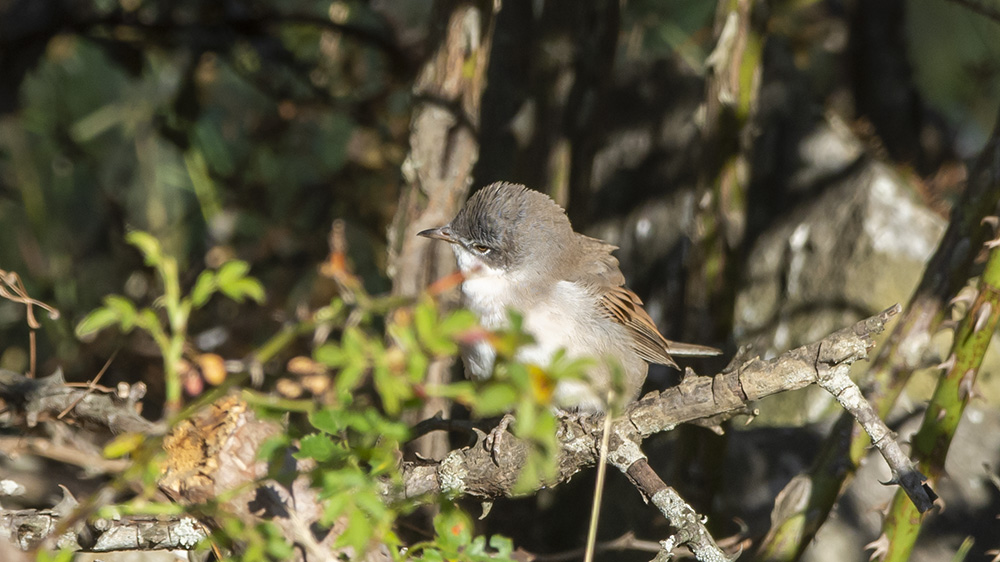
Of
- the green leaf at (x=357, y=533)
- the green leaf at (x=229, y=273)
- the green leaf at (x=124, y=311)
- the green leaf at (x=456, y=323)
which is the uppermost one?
the green leaf at (x=229, y=273)

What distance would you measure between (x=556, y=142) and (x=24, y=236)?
3657 millimetres

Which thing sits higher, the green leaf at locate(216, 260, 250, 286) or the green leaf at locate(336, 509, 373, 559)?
the green leaf at locate(216, 260, 250, 286)

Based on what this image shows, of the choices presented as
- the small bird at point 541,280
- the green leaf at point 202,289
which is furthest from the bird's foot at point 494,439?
the green leaf at point 202,289

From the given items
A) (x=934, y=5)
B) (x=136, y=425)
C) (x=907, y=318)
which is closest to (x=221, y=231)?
(x=136, y=425)

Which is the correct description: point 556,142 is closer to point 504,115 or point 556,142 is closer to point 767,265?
point 504,115

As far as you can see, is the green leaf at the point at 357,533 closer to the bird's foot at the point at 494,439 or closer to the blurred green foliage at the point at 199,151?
the bird's foot at the point at 494,439

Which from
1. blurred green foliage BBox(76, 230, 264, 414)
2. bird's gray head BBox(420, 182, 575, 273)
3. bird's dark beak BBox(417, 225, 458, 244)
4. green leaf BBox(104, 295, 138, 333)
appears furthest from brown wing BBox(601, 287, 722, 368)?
green leaf BBox(104, 295, 138, 333)

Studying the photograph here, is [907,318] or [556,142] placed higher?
[556,142]

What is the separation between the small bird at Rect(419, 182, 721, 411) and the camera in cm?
362

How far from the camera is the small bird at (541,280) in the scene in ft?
11.9

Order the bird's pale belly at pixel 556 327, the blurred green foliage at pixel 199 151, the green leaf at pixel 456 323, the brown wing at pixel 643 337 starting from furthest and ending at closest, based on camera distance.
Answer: the blurred green foliage at pixel 199 151, the brown wing at pixel 643 337, the bird's pale belly at pixel 556 327, the green leaf at pixel 456 323

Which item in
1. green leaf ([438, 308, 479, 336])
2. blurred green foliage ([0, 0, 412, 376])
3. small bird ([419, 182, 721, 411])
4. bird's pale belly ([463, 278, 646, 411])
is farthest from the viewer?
blurred green foliage ([0, 0, 412, 376])

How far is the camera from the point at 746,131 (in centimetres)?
381

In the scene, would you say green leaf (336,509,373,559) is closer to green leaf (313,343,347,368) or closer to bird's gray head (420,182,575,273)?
green leaf (313,343,347,368)
